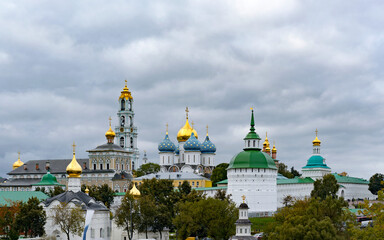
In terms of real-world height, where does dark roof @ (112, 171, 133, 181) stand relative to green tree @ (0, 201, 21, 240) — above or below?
above

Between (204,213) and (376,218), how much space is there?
25.7m

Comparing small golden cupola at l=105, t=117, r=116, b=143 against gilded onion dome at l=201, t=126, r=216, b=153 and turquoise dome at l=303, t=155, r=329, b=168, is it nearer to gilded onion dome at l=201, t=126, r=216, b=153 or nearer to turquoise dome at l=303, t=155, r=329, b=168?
gilded onion dome at l=201, t=126, r=216, b=153

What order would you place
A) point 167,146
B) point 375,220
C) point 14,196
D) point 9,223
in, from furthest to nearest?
point 167,146
point 14,196
point 9,223
point 375,220

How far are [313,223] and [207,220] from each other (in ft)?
55.1

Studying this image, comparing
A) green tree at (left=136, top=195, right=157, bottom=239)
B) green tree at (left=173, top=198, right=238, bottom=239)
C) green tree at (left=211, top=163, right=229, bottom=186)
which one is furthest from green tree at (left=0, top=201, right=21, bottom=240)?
green tree at (left=211, top=163, right=229, bottom=186)

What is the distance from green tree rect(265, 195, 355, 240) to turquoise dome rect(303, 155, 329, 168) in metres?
A: 47.6

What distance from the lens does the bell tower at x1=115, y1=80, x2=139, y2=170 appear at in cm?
14112

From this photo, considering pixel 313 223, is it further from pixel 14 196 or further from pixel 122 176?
pixel 122 176

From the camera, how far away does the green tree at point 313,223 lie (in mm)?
51406

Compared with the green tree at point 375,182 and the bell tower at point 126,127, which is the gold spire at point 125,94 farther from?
the green tree at point 375,182

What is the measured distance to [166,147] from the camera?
Answer: 427 feet

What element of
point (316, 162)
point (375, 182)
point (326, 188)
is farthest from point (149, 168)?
point (326, 188)

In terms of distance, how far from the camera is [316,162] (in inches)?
4373

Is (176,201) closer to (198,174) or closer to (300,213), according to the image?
(300,213)
